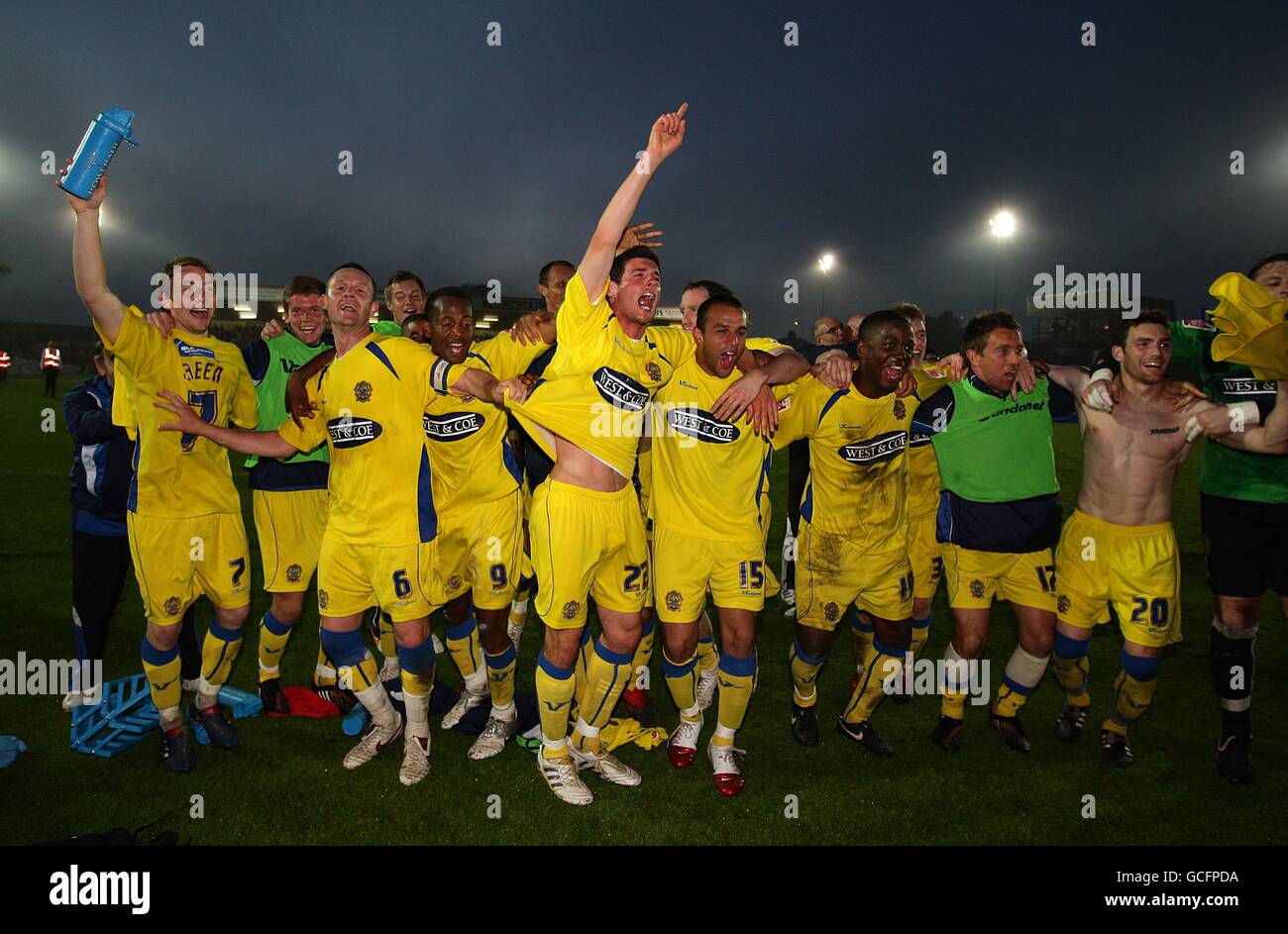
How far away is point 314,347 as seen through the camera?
19.1 ft

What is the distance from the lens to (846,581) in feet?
15.0

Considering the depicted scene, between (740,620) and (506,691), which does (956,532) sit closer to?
(740,620)

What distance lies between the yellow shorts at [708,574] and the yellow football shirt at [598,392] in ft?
1.90

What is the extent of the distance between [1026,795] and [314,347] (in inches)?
230

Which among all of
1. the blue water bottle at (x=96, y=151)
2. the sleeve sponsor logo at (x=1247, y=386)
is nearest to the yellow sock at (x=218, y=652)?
the blue water bottle at (x=96, y=151)

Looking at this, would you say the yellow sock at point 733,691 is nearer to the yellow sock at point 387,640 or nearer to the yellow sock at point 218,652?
the yellow sock at point 387,640

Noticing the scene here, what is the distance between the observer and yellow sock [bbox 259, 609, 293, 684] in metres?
5.05

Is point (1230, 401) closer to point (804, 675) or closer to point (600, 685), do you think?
point (804, 675)

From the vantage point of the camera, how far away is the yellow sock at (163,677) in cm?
426

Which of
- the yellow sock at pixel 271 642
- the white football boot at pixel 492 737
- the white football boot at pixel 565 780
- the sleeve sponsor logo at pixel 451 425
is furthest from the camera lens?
the yellow sock at pixel 271 642

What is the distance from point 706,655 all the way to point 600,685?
1.21 metres

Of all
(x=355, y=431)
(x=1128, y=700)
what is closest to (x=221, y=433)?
(x=355, y=431)

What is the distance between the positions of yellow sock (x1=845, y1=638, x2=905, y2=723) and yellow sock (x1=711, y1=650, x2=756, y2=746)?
906 mm

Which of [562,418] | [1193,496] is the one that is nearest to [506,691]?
[562,418]
